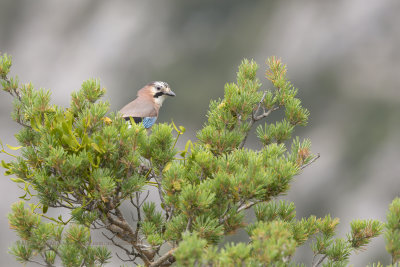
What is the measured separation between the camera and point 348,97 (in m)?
18.2

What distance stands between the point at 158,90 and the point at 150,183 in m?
2.59

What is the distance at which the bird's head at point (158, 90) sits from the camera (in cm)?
551

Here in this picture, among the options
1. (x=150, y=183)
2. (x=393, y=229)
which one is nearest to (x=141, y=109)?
(x=150, y=183)

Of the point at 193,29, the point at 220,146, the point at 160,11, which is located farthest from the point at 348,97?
the point at 220,146

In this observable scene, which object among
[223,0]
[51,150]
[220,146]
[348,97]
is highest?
[223,0]

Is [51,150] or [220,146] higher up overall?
[220,146]

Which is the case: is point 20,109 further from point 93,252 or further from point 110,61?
point 110,61

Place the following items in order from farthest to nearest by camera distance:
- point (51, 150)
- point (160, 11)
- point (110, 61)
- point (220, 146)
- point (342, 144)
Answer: point (160, 11), point (110, 61), point (342, 144), point (220, 146), point (51, 150)

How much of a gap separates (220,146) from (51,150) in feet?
2.99

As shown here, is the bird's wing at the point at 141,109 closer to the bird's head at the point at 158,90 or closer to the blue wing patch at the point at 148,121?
the blue wing patch at the point at 148,121

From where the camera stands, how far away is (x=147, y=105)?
5184mm

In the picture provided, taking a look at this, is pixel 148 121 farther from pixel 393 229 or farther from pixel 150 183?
pixel 393 229

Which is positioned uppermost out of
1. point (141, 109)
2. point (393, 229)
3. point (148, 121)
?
point (141, 109)

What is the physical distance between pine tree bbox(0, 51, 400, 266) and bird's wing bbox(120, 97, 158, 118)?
75.8 inches
